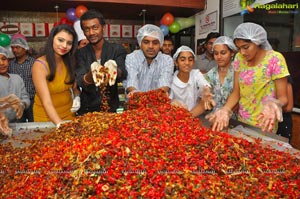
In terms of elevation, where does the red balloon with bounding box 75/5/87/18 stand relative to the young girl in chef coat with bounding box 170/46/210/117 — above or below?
above

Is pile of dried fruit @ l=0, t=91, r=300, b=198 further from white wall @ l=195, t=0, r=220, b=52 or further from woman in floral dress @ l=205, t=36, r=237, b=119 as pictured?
white wall @ l=195, t=0, r=220, b=52

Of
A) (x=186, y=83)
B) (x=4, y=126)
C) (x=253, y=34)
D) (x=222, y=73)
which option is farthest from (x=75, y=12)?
(x=253, y=34)

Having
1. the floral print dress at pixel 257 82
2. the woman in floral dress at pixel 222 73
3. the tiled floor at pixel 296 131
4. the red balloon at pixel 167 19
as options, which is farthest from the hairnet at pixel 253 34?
the red balloon at pixel 167 19

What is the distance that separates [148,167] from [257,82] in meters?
1.25

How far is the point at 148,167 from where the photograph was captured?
104 cm

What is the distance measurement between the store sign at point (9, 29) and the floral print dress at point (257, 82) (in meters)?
5.19

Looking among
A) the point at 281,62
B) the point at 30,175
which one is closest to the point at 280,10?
the point at 281,62

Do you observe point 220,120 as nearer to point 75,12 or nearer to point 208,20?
point 208,20

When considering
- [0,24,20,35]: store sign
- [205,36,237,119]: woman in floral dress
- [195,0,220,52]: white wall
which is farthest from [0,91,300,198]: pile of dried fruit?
[0,24,20,35]: store sign

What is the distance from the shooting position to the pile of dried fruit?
38.3 inches

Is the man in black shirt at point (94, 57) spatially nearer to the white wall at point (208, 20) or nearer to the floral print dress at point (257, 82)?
the floral print dress at point (257, 82)

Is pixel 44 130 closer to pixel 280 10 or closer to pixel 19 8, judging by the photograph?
pixel 280 10

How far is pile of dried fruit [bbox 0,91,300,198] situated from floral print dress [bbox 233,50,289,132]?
0.59 meters

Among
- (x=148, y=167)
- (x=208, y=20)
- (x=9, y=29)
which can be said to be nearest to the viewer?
(x=148, y=167)
